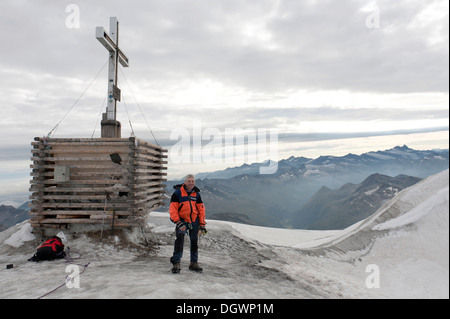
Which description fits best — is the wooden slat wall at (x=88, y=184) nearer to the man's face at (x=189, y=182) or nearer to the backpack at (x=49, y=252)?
the backpack at (x=49, y=252)

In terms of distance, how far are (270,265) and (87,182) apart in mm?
7072

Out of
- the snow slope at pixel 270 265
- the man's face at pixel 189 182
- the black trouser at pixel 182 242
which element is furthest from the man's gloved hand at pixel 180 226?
the snow slope at pixel 270 265

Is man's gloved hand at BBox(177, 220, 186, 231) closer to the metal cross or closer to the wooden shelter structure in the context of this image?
the wooden shelter structure

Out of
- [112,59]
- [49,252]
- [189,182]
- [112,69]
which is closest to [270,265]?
[189,182]

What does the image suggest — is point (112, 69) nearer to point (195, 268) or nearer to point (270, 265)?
point (195, 268)

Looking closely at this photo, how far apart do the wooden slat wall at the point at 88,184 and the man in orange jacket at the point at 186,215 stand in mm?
3563

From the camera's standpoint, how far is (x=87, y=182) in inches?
392

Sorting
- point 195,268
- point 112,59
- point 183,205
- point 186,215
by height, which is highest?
point 112,59

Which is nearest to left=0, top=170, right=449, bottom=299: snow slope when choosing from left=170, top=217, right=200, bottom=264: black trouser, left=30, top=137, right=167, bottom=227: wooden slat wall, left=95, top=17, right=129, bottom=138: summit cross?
left=170, top=217, right=200, bottom=264: black trouser

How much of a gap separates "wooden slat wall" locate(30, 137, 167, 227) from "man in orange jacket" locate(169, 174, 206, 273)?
11.7 ft

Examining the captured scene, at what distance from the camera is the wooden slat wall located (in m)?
9.80
